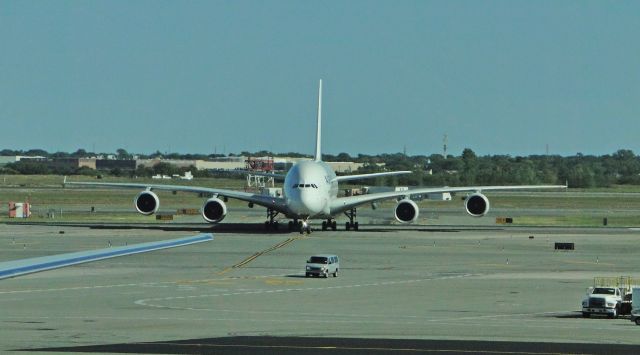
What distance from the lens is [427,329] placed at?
Answer: 1352 inches

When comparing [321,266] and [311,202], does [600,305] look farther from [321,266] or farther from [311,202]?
[311,202]

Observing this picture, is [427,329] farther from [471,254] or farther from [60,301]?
[471,254]

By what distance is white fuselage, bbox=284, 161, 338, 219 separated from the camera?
7600 cm

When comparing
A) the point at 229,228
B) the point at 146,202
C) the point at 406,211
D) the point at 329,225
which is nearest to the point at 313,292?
the point at 406,211

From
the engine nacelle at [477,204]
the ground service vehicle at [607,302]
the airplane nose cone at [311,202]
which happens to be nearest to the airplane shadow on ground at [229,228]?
the engine nacelle at [477,204]

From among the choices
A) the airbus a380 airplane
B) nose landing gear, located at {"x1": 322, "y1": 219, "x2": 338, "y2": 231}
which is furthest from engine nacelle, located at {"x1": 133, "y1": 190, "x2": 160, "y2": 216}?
nose landing gear, located at {"x1": 322, "y1": 219, "x2": 338, "y2": 231}

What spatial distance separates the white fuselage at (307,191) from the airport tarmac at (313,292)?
2.02 meters

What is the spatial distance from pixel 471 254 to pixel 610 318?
2550 cm

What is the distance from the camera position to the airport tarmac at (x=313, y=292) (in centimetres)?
3309

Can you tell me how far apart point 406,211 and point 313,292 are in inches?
1509

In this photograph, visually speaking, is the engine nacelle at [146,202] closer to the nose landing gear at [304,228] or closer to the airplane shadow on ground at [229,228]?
the airplane shadow on ground at [229,228]

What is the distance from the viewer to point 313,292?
45281 mm

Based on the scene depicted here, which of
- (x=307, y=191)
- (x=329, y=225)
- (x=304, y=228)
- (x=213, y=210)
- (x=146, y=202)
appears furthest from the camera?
(x=329, y=225)

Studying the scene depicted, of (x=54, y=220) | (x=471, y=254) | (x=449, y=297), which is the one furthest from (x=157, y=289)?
(x=54, y=220)
